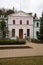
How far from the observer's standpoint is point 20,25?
137ft

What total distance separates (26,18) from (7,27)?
18.3ft

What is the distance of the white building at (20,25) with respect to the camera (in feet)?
136

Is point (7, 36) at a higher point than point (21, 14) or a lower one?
lower

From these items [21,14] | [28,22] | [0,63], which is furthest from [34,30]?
[0,63]

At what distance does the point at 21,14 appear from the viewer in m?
41.8

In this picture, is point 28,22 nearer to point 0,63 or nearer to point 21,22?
point 21,22

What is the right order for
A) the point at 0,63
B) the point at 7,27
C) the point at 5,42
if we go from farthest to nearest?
the point at 7,27 < the point at 5,42 < the point at 0,63

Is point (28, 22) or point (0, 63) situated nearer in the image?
point (0, 63)

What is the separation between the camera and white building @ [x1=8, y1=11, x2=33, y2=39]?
1629 inches

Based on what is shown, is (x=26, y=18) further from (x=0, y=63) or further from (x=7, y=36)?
(x=0, y=63)

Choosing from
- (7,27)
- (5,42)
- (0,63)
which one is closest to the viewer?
(0,63)

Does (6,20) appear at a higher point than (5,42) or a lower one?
higher

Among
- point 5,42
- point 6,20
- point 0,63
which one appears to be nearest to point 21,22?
point 6,20

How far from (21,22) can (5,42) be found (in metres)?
16.6
